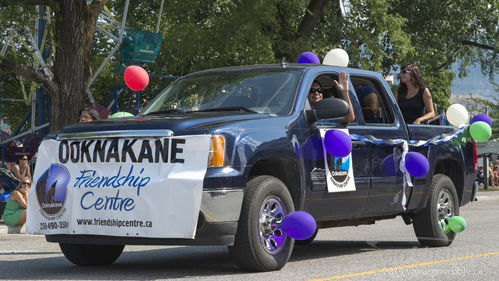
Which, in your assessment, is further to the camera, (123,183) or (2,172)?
(2,172)

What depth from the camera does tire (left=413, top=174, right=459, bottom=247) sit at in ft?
32.1

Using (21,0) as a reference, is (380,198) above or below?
below

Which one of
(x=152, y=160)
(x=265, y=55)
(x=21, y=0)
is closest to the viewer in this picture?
(x=152, y=160)

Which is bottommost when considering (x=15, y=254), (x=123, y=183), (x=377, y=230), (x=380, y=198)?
(x=377, y=230)

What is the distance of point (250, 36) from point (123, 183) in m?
14.2

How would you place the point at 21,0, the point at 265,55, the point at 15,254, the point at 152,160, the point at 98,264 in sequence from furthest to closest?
1. the point at 265,55
2. the point at 21,0
3. the point at 15,254
4. the point at 98,264
5. the point at 152,160

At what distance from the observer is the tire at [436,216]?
385 inches

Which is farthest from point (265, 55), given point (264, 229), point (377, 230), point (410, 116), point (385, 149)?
point (264, 229)

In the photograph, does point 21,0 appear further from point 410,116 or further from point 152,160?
point 152,160

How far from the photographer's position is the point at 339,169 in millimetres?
8078

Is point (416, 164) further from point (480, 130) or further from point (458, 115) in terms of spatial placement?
point (458, 115)

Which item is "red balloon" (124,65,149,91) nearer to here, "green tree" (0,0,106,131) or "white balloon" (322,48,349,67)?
"white balloon" (322,48,349,67)

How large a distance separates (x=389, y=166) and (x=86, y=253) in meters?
3.23

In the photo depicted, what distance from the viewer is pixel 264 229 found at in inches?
281
